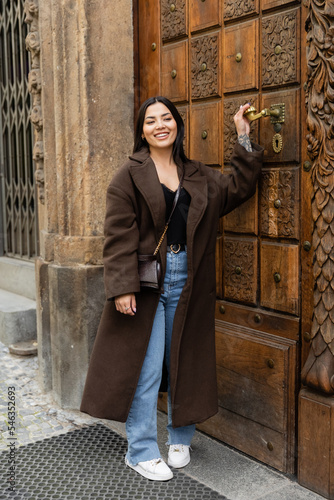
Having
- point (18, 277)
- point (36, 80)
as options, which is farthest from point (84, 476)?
point (18, 277)

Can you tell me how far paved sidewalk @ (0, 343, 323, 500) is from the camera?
311 centimetres

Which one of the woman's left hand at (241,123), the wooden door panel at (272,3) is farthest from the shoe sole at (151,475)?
the wooden door panel at (272,3)

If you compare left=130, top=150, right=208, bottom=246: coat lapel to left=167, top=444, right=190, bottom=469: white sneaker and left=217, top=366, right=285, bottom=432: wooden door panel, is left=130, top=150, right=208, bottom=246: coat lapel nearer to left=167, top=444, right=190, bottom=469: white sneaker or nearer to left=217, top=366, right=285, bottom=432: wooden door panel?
left=217, top=366, right=285, bottom=432: wooden door panel

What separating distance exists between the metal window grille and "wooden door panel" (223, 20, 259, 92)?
3.08 metres

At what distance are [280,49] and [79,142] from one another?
5.06ft

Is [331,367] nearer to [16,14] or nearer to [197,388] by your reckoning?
[197,388]

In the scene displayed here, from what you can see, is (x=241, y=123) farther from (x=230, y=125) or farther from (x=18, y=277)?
(x=18, y=277)

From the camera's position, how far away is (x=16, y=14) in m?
6.03

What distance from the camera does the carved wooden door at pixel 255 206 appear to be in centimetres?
314

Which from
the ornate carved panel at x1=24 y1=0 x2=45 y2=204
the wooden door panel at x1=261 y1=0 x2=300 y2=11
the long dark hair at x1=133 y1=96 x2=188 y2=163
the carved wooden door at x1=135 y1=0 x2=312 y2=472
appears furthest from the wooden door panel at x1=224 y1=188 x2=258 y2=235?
the ornate carved panel at x1=24 y1=0 x2=45 y2=204

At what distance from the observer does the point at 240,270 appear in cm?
351

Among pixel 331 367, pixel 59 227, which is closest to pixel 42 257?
pixel 59 227

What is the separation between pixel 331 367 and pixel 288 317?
39 centimetres

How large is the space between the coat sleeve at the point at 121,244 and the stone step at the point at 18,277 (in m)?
2.96
